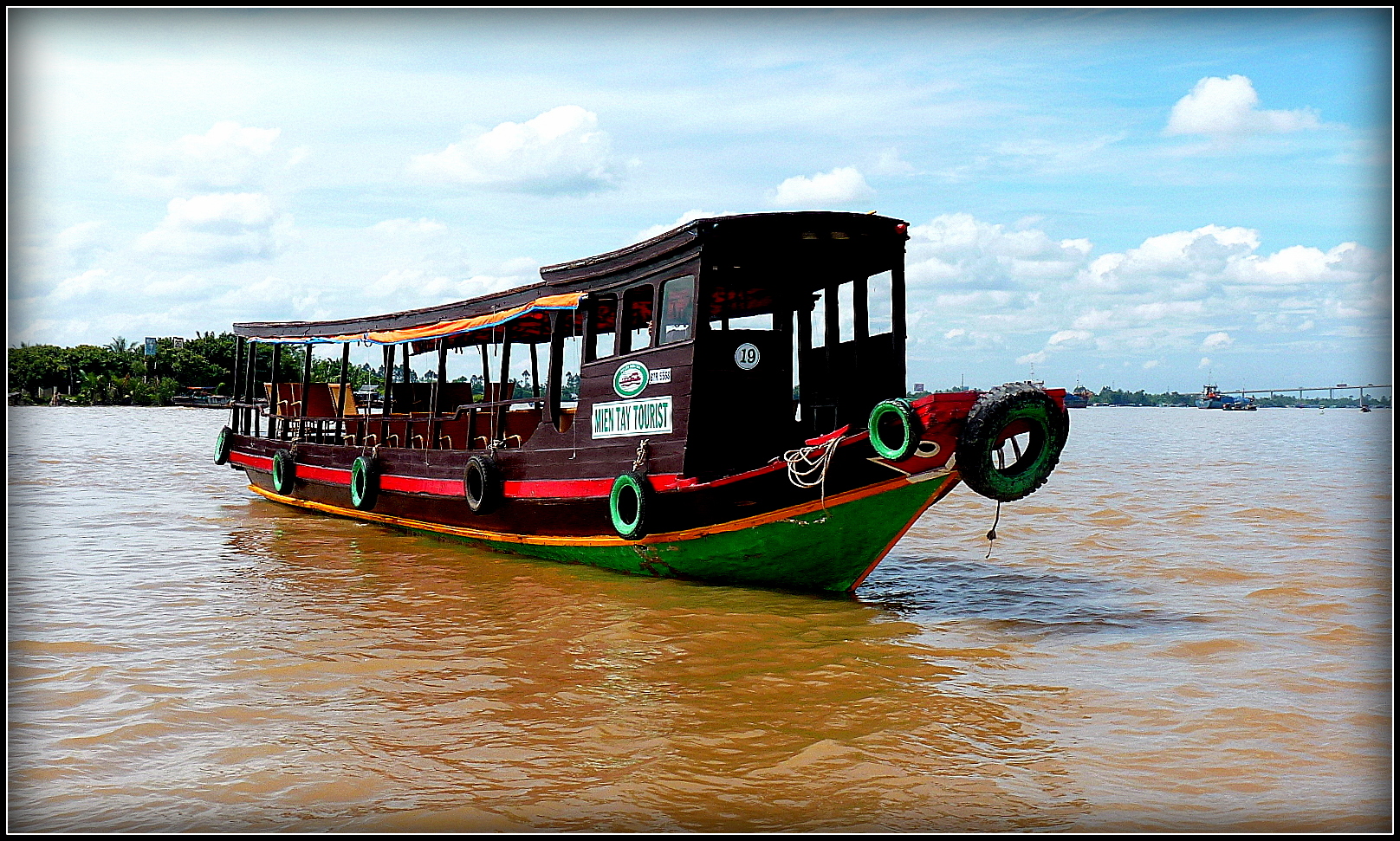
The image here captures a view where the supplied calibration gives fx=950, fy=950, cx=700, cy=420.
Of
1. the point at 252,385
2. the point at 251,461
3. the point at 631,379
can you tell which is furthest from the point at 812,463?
the point at 252,385

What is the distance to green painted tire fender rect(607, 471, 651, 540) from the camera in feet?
26.2

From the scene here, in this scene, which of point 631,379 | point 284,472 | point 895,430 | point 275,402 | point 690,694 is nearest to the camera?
point 690,694

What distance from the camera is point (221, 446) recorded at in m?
17.4

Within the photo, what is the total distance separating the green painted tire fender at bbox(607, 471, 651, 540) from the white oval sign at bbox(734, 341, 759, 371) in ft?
4.11

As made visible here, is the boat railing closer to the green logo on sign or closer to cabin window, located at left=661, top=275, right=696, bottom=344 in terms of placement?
the green logo on sign

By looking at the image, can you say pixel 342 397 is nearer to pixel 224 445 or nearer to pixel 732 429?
pixel 224 445

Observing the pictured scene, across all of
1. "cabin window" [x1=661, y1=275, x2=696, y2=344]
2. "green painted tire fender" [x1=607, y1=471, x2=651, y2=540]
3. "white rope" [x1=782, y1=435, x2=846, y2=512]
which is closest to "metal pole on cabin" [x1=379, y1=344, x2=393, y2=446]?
"green painted tire fender" [x1=607, y1=471, x2=651, y2=540]

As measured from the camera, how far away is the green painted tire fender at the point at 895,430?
6.50 metres

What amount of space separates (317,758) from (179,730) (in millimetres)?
917

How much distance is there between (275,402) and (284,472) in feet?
4.76

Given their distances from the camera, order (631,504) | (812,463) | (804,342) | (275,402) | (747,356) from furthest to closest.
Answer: (275,402), (804,342), (631,504), (747,356), (812,463)

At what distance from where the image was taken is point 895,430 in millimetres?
6711

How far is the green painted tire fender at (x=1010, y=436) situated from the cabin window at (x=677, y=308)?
98.2 inches

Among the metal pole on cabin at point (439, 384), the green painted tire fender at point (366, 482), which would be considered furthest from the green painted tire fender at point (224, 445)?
the metal pole on cabin at point (439, 384)
